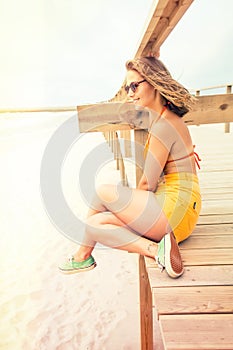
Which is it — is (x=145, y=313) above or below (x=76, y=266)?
below

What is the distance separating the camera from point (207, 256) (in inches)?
59.9

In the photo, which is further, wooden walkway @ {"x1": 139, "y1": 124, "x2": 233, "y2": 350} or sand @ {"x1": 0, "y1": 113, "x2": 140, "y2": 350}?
sand @ {"x1": 0, "y1": 113, "x2": 140, "y2": 350}

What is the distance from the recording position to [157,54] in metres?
2.04

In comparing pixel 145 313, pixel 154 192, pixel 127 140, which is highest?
pixel 127 140

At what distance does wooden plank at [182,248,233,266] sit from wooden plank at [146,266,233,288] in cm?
4

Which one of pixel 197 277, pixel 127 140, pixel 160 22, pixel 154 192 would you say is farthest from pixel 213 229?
pixel 127 140

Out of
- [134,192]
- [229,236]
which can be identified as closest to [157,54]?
[134,192]

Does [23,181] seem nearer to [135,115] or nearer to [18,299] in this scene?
[18,299]

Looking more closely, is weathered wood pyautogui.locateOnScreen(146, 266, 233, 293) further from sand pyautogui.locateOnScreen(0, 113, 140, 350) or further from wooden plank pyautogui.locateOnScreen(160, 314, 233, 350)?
sand pyautogui.locateOnScreen(0, 113, 140, 350)

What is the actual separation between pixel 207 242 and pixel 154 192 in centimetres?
45

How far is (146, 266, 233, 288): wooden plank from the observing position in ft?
4.23

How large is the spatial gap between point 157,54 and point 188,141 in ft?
2.53

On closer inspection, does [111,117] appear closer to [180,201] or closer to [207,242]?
[180,201]

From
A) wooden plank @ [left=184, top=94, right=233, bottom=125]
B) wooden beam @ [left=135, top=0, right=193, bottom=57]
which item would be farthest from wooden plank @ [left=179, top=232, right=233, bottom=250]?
wooden beam @ [left=135, top=0, right=193, bottom=57]
